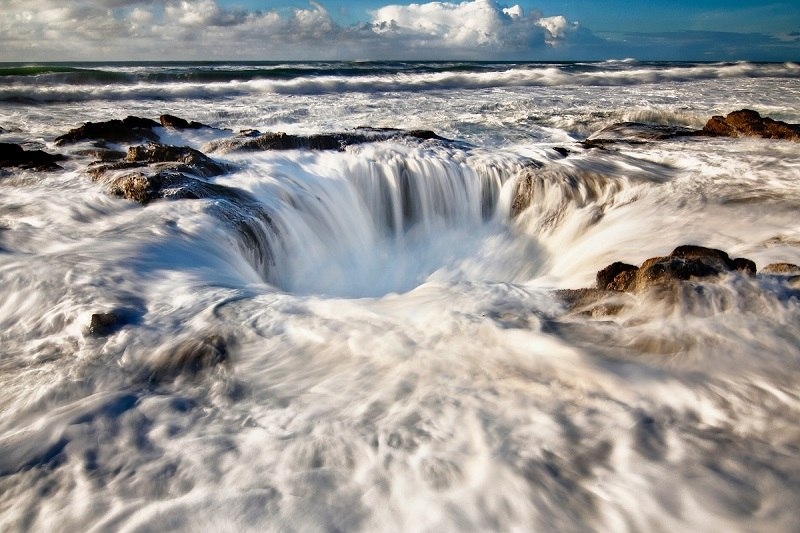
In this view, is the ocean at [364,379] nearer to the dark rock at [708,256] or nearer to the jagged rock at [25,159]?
the dark rock at [708,256]

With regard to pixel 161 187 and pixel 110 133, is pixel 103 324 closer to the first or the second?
pixel 161 187

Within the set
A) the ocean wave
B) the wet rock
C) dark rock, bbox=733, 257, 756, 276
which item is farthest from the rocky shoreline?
the ocean wave

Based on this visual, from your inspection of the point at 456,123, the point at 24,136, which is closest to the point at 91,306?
the point at 24,136

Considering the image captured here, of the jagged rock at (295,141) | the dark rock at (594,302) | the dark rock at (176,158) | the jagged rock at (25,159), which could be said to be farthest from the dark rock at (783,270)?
the jagged rock at (25,159)

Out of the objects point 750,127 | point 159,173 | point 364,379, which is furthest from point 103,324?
point 750,127

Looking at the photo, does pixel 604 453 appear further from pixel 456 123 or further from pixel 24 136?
pixel 456 123

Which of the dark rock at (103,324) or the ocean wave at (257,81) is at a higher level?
the ocean wave at (257,81)
